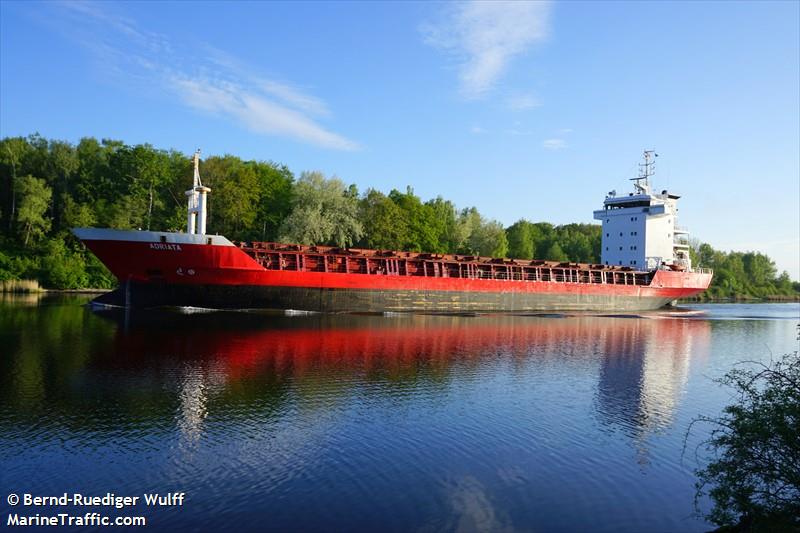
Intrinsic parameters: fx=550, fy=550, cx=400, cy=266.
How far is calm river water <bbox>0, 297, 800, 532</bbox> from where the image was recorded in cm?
778

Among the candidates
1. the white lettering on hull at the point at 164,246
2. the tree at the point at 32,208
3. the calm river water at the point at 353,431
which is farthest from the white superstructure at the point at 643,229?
the tree at the point at 32,208

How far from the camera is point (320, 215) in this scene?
6269cm

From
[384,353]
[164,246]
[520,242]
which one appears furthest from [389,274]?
[520,242]

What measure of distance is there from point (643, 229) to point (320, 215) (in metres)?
34.5

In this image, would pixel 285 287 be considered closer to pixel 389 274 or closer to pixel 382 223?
pixel 389 274

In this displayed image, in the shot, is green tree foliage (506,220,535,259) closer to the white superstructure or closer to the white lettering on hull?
the white superstructure

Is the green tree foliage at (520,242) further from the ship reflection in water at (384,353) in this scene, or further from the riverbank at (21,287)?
the riverbank at (21,287)

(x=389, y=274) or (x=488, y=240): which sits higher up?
(x=488, y=240)

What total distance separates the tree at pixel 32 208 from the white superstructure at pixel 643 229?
206 feet

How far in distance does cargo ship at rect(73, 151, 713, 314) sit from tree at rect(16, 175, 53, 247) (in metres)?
33.5

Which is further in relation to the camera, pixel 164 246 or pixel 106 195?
pixel 106 195

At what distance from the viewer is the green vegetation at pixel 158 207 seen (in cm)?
6128

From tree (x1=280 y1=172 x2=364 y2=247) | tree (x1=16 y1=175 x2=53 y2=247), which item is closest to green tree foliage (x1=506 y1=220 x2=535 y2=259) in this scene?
tree (x1=280 y1=172 x2=364 y2=247)

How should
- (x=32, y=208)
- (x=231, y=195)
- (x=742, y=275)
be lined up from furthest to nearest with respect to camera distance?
1. (x=742, y=275)
2. (x=231, y=195)
3. (x=32, y=208)
